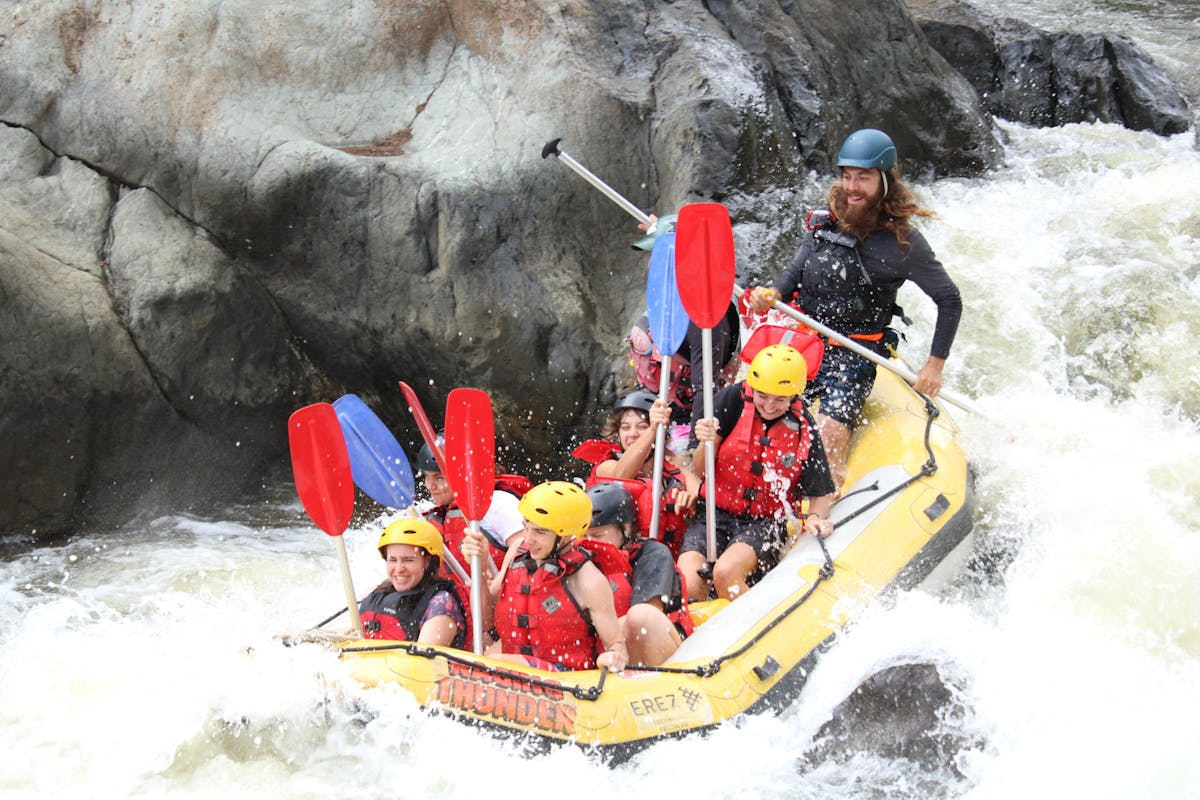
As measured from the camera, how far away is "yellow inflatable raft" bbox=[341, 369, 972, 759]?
3.94 metres

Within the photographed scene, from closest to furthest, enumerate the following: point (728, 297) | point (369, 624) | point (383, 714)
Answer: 1. point (383, 714)
2. point (369, 624)
3. point (728, 297)

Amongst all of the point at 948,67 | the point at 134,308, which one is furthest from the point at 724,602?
the point at 948,67

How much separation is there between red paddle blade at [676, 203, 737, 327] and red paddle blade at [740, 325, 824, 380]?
27 cm

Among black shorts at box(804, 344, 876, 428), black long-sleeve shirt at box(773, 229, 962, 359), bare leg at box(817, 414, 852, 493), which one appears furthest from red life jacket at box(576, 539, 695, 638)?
black long-sleeve shirt at box(773, 229, 962, 359)

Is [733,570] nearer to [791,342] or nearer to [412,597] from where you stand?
[791,342]

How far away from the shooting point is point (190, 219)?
703 cm

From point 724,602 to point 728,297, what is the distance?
4.01ft

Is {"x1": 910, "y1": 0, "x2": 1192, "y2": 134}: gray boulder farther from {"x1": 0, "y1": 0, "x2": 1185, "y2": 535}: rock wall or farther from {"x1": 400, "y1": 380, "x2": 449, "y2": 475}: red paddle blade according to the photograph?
{"x1": 400, "y1": 380, "x2": 449, "y2": 475}: red paddle blade

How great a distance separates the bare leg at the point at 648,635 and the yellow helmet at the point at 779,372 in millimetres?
963

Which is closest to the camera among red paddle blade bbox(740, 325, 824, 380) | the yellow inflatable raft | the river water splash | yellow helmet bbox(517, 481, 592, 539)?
the yellow inflatable raft

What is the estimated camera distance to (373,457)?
5055mm

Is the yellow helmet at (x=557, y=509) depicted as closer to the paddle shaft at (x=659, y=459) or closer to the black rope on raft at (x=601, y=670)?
the black rope on raft at (x=601, y=670)

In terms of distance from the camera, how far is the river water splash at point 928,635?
404 cm

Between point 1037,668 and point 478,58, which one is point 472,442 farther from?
point 478,58
